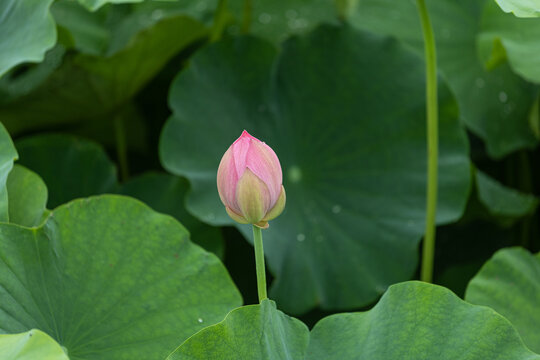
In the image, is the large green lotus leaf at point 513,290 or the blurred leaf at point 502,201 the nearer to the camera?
the large green lotus leaf at point 513,290

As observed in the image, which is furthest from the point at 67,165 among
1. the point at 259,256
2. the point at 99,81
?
the point at 259,256

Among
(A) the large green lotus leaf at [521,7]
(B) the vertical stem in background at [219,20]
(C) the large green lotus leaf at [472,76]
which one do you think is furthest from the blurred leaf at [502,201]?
(B) the vertical stem in background at [219,20]

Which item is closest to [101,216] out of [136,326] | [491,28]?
[136,326]

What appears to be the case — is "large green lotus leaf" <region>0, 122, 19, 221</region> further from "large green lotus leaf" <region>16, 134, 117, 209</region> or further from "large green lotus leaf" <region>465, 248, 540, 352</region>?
"large green lotus leaf" <region>465, 248, 540, 352</region>

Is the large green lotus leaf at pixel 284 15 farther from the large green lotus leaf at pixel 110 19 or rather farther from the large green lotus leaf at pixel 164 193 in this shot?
the large green lotus leaf at pixel 164 193

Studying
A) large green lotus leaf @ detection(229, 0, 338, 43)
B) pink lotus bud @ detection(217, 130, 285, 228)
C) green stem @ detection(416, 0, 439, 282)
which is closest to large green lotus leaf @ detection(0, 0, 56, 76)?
pink lotus bud @ detection(217, 130, 285, 228)
